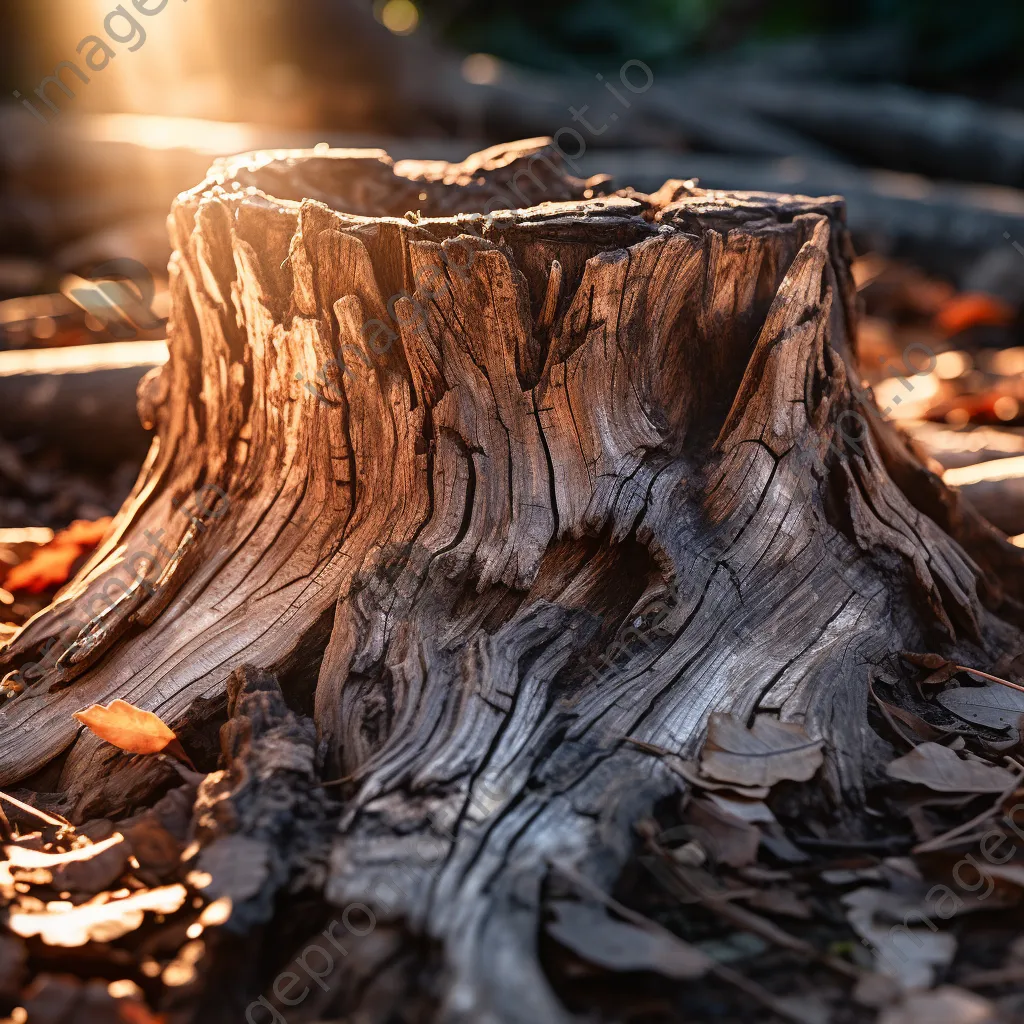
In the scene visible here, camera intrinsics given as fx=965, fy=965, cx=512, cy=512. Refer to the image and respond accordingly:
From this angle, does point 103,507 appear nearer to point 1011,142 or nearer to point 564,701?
point 564,701

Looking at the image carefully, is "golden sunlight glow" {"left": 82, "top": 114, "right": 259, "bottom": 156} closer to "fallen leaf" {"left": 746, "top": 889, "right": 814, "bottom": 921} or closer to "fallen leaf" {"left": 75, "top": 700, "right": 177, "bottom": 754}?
"fallen leaf" {"left": 75, "top": 700, "right": 177, "bottom": 754}

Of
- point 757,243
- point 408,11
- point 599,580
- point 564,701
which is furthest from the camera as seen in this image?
point 408,11

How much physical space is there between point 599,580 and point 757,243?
0.93 m

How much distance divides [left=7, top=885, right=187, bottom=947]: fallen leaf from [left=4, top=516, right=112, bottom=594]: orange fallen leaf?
1.74 meters

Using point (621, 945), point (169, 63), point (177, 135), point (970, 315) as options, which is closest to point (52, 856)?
point (621, 945)

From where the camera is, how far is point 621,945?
4.70 ft

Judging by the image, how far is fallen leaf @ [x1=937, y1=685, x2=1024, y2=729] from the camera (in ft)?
6.93

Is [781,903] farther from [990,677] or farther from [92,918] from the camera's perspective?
[92,918]

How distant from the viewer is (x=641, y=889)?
5.28 ft

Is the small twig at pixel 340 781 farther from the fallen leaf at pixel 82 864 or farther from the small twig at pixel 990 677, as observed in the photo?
the small twig at pixel 990 677

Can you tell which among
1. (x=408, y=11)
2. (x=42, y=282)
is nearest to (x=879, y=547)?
(x=42, y=282)

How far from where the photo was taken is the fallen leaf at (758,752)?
1.79 metres

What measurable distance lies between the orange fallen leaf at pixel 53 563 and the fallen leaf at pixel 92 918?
1735mm

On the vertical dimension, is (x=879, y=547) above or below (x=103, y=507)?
above
